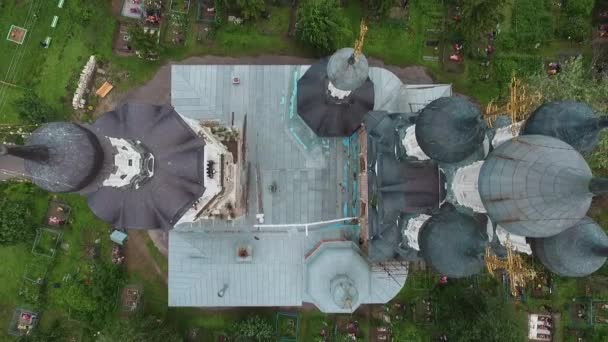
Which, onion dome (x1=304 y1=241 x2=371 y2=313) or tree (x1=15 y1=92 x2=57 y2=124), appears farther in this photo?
tree (x1=15 y1=92 x2=57 y2=124)

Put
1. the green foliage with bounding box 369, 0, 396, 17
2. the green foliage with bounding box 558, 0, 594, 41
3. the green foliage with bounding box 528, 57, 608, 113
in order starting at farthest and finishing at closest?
the green foliage with bounding box 558, 0, 594, 41 < the green foliage with bounding box 369, 0, 396, 17 < the green foliage with bounding box 528, 57, 608, 113

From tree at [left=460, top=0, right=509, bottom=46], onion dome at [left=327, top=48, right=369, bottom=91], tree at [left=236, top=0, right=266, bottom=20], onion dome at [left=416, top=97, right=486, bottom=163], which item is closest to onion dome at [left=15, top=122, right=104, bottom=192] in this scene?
onion dome at [left=327, top=48, right=369, bottom=91]

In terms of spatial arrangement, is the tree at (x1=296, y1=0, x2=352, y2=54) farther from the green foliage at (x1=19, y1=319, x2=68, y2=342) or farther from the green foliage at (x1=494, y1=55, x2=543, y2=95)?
the green foliage at (x1=19, y1=319, x2=68, y2=342)

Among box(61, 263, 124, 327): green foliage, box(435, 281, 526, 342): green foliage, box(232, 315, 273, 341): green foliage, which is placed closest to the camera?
box(435, 281, 526, 342): green foliage

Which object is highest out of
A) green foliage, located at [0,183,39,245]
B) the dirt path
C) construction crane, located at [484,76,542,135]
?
construction crane, located at [484,76,542,135]

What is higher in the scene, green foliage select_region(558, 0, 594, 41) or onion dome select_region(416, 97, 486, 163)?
green foliage select_region(558, 0, 594, 41)

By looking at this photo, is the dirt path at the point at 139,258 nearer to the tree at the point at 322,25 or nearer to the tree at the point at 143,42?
the tree at the point at 143,42

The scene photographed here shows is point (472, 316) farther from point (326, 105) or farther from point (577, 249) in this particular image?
point (326, 105)

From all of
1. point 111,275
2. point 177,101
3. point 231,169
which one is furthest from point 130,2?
point 111,275

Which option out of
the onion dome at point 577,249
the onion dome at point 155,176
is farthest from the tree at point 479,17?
the onion dome at point 155,176
